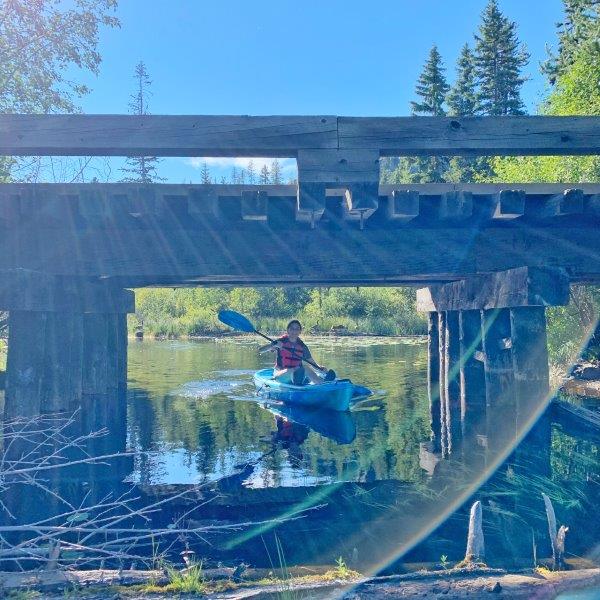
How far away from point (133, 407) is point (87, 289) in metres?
4.65

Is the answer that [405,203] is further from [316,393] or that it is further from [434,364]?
[434,364]

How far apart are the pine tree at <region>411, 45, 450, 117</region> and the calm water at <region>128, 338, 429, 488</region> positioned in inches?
1456

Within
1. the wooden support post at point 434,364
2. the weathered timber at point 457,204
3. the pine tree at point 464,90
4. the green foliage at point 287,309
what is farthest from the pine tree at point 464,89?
the weathered timber at point 457,204

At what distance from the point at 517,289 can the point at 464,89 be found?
47.2m

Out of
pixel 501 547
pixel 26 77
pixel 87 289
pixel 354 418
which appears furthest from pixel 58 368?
pixel 26 77

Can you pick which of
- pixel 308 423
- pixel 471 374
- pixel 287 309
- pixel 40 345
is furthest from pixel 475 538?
pixel 287 309

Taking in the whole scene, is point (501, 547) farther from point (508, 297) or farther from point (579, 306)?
point (579, 306)

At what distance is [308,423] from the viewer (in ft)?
A: 39.4

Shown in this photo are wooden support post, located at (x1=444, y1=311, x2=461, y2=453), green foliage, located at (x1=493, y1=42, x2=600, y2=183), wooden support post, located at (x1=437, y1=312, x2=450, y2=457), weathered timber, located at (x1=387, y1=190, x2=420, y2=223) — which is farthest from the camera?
green foliage, located at (x1=493, y1=42, x2=600, y2=183)

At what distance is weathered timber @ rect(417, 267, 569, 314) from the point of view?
6211mm

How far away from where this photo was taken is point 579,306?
16.4m

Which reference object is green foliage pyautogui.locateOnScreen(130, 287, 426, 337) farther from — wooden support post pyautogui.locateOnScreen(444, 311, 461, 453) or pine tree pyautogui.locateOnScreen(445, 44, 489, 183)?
wooden support post pyautogui.locateOnScreen(444, 311, 461, 453)

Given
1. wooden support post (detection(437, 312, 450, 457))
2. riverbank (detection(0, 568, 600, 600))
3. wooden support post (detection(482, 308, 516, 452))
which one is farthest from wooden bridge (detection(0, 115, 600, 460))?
wooden support post (detection(437, 312, 450, 457))

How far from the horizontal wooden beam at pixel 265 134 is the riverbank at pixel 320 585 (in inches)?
123
